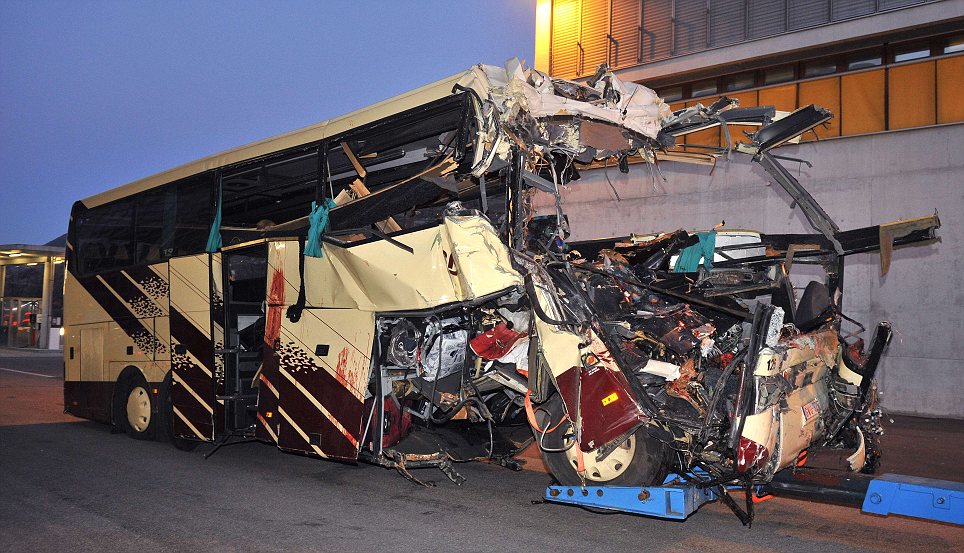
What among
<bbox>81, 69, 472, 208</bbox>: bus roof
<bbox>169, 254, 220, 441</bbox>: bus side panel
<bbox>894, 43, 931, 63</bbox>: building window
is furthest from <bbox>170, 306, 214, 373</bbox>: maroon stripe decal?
<bbox>894, 43, 931, 63</bbox>: building window

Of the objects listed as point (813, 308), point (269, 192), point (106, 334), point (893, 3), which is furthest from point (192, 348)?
point (893, 3)

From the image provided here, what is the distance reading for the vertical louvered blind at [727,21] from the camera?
16797 millimetres

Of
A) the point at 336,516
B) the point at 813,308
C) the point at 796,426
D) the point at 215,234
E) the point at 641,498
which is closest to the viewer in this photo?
the point at 641,498

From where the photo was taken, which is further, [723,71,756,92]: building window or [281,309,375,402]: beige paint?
[723,71,756,92]: building window

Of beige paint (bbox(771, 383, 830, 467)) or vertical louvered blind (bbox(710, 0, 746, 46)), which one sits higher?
vertical louvered blind (bbox(710, 0, 746, 46))

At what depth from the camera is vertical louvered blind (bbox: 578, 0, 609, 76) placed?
18766 mm

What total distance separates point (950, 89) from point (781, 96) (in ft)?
10.7

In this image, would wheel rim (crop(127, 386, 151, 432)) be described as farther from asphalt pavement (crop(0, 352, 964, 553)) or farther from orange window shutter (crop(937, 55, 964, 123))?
orange window shutter (crop(937, 55, 964, 123))

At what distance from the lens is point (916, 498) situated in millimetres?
4797

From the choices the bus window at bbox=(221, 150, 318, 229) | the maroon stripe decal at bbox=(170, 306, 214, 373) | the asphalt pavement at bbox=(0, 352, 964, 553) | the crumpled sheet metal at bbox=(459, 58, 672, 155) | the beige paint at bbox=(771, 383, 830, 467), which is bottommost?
the asphalt pavement at bbox=(0, 352, 964, 553)

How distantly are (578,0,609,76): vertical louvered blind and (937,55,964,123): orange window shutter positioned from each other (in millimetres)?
7381

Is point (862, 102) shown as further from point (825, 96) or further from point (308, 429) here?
point (308, 429)

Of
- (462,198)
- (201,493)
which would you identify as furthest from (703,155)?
(201,493)

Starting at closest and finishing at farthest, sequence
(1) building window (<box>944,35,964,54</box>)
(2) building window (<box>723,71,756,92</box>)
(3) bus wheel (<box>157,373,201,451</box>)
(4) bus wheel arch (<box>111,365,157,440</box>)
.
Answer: (3) bus wheel (<box>157,373,201,451</box>)
(4) bus wheel arch (<box>111,365,157,440</box>)
(1) building window (<box>944,35,964,54</box>)
(2) building window (<box>723,71,756,92</box>)
